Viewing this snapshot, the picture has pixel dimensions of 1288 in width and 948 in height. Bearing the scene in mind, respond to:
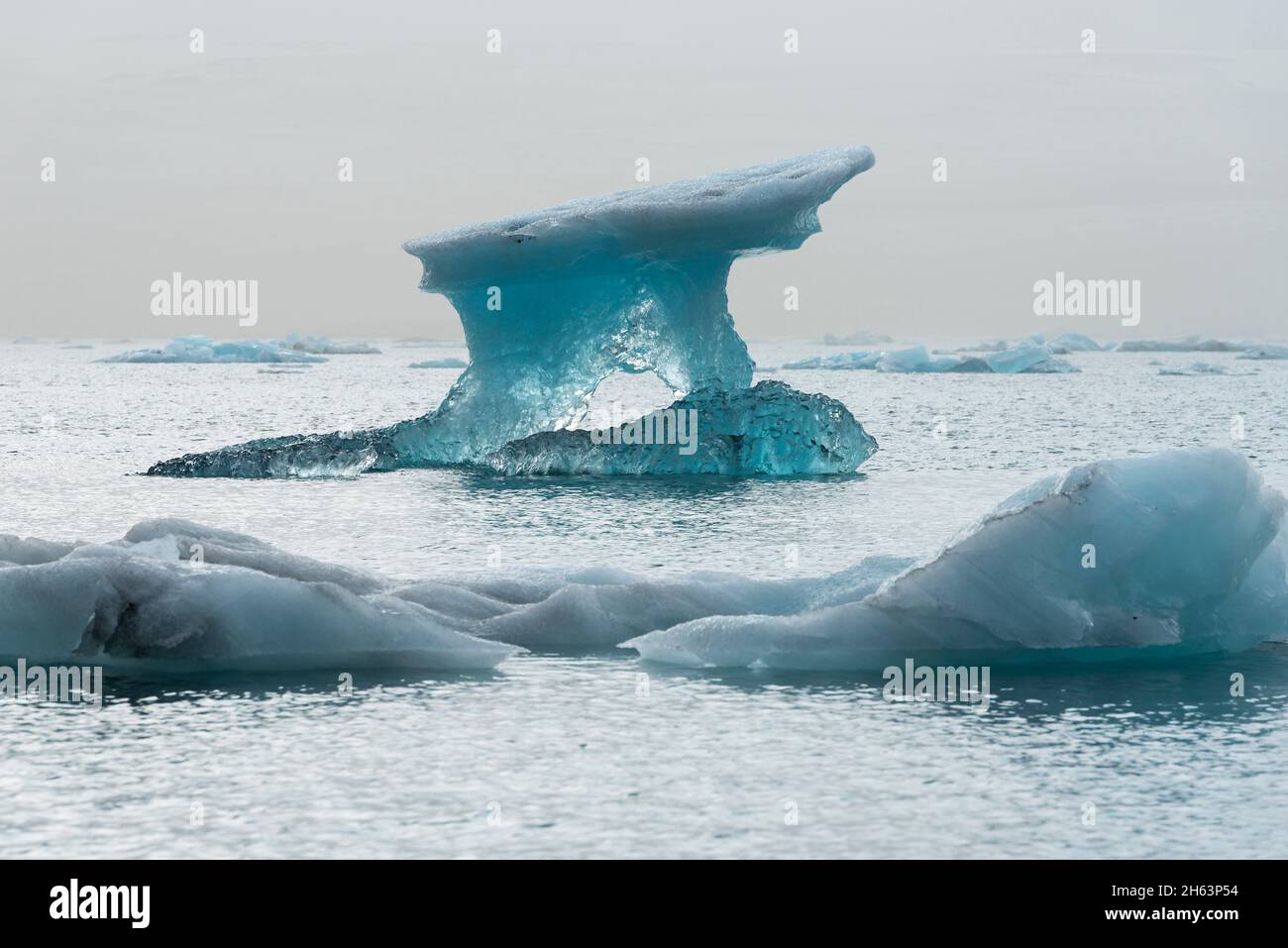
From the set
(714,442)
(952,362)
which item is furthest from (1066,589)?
(952,362)

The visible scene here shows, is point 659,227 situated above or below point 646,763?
above

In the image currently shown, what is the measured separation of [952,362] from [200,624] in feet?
195

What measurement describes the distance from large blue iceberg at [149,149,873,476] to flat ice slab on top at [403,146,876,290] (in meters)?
0.02

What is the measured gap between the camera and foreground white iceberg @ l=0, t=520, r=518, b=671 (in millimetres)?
8102

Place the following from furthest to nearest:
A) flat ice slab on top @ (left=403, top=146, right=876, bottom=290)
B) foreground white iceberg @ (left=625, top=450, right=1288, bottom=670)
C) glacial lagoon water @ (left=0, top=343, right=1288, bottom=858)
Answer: flat ice slab on top @ (left=403, top=146, right=876, bottom=290), foreground white iceberg @ (left=625, top=450, right=1288, bottom=670), glacial lagoon water @ (left=0, top=343, right=1288, bottom=858)

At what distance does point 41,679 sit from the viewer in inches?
313

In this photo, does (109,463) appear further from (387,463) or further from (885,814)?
(885,814)

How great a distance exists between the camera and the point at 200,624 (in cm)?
811

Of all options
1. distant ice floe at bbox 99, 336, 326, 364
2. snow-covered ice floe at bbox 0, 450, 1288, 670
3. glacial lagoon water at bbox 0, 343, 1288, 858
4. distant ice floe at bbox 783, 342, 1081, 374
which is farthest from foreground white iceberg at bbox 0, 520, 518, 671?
distant ice floe at bbox 99, 336, 326, 364

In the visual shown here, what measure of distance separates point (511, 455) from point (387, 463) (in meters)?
2.17

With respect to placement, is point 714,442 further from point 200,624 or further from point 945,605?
point 200,624

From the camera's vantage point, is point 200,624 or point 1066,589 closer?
point 200,624

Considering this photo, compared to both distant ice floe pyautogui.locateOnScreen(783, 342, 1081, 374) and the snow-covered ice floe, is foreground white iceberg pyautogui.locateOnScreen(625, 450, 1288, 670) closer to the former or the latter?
the snow-covered ice floe

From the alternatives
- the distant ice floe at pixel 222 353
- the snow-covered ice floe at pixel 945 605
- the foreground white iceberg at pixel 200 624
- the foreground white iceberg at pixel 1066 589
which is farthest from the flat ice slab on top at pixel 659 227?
the distant ice floe at pixel 222 353
